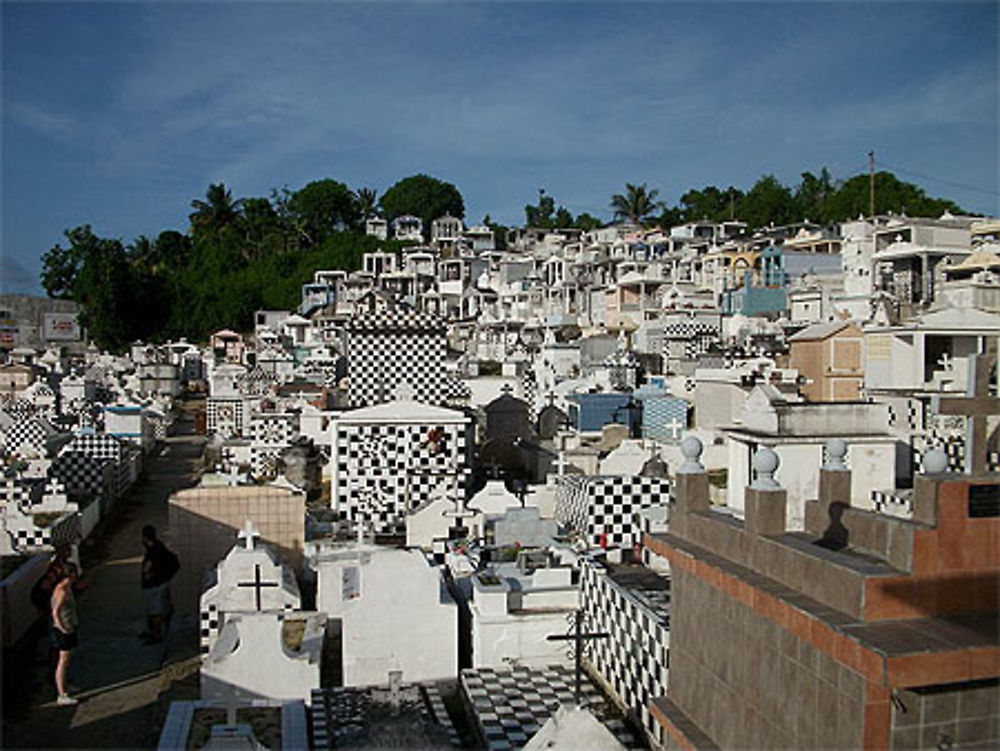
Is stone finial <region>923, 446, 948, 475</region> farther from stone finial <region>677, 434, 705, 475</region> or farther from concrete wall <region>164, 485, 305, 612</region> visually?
concrete wall <region>164, 485, 305, 612</region>

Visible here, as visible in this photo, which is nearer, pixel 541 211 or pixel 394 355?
pixel 394 355

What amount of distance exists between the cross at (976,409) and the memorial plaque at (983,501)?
180 millimetres

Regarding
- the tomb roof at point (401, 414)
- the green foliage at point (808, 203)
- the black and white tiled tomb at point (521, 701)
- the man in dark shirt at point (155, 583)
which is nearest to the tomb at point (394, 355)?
the tomb roof at point (401, 414)

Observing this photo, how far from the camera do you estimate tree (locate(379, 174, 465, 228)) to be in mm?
100500

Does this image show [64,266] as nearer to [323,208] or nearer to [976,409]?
[323,208]

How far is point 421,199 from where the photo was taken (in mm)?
100312

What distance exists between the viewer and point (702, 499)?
6.33 meters

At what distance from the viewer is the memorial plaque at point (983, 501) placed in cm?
441

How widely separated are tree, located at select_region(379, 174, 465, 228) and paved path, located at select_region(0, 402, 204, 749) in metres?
87.2

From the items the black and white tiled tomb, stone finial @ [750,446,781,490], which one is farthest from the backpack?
stone finial @ [750,446,781,490]

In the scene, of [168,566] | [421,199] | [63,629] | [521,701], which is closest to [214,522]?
[168,566]

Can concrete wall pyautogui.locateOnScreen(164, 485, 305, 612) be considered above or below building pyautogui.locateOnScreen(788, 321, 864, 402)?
below

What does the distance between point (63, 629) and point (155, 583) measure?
6.45 ft

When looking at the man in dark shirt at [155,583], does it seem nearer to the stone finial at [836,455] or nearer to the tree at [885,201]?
the stone finial at [836,455]
